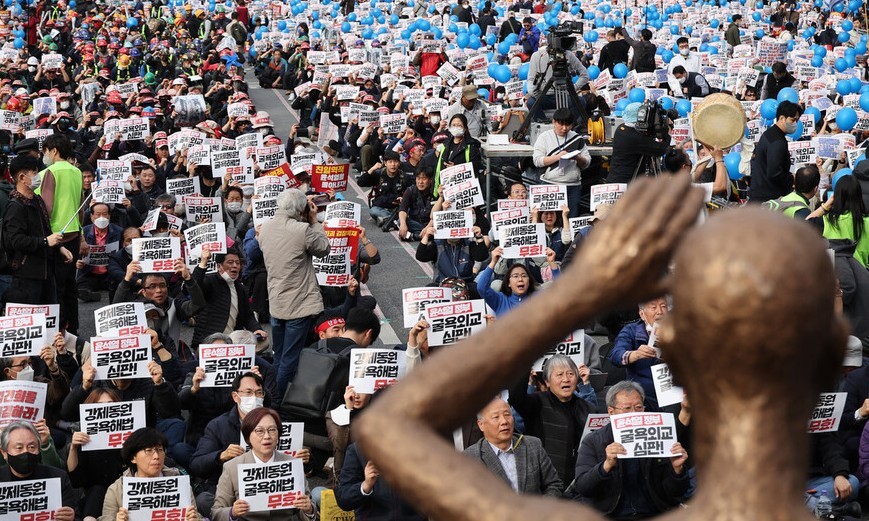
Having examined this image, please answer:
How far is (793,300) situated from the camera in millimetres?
1209

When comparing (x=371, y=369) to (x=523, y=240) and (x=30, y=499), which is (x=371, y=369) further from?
(x=523, y=240)

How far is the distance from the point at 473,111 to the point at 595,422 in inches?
380

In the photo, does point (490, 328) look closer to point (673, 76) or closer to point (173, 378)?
point (173, 378)

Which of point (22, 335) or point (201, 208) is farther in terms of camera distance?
point (201, 208)

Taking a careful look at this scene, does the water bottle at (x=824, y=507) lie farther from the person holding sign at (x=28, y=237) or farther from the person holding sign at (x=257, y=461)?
the person holding sign at (x=28, y=237)

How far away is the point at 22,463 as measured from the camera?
23.1ft

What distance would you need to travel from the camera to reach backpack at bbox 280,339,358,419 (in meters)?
8.66

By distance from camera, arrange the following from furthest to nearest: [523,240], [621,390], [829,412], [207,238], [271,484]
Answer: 1. [207,238]
2. [523,240]
3. [829,412]
4. [621,390]
5. [271,484]

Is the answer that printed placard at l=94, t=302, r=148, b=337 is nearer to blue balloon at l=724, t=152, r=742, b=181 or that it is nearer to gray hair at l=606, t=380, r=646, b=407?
gray hair at l=606, t=380, r=646, b=407

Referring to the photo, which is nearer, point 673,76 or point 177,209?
point 177,209

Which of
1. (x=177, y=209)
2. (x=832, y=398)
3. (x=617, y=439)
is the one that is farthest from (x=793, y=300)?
(x=177, y=209)

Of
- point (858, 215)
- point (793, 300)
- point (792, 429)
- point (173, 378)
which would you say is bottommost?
point (173, 378)

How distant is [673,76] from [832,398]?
14317 millimetres

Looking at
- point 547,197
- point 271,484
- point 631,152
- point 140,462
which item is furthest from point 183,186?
point 271,484
